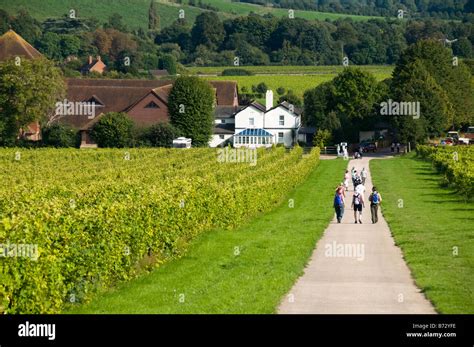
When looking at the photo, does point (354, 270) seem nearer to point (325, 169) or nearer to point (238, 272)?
point (238, 272)

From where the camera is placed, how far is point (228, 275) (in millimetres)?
25469

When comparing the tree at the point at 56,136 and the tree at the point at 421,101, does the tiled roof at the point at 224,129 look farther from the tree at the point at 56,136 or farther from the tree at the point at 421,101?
the tree at the point at 56,136

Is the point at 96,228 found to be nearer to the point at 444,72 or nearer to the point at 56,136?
the point at 56,136

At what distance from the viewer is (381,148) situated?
373 ft

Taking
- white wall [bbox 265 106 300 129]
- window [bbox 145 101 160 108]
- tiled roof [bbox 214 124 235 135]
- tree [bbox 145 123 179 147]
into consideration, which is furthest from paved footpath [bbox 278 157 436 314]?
white wall [bbox 265 106 300 129]

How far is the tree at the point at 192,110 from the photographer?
367ft

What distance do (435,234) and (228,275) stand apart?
11.1 metres

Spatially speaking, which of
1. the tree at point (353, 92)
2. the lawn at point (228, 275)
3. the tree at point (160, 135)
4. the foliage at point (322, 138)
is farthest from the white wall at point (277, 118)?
the lawn at point (228, 275)

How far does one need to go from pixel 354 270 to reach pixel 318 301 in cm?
517

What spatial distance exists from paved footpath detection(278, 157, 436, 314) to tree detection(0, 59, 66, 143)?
232 ft

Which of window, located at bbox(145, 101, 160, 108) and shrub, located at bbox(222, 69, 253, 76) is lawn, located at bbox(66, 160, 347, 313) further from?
shrub, located at bbox(222, 69, 253, 76)

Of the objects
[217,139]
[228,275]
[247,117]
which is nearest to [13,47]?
[217,139]

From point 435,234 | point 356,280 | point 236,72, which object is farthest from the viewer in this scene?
point 236,72

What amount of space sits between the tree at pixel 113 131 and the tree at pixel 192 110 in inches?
258
